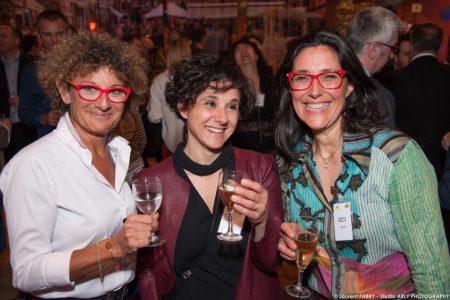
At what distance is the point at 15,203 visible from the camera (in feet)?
5.13

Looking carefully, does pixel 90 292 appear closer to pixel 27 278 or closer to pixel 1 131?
pixel 27 278

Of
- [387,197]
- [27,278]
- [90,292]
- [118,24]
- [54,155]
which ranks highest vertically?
[118,24]

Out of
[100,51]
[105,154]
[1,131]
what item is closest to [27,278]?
[105,154]

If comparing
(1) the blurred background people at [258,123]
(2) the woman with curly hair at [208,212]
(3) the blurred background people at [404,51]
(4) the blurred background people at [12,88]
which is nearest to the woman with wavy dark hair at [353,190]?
(2) the woman with curly hair at [208,212]

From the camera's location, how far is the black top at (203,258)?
6.37ft

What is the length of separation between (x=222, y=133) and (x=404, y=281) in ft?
3.64

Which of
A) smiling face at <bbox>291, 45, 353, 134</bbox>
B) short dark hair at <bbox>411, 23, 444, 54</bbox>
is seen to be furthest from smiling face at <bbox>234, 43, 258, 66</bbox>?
smiling face at <bbox>291, 45, 353, 134</bbox>

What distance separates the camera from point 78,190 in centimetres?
168

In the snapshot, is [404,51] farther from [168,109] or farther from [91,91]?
[91,91]

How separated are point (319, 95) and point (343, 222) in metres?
0.60

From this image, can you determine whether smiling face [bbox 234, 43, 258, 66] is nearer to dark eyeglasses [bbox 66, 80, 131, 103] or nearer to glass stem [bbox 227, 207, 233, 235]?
dark eyeglasses [bbox 66, 80, 131, 103]

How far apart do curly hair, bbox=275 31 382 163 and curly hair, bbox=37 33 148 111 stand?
0.81 metres

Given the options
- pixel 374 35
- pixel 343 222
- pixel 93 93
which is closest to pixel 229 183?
pixel 343 222

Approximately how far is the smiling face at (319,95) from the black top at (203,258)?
25.3 inches
